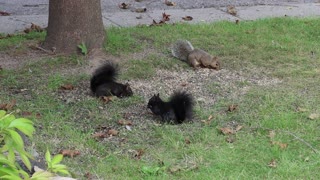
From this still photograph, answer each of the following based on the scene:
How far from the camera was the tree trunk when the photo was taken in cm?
654

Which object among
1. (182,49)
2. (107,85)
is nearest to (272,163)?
(107,85)

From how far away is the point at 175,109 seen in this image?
16.1 feet

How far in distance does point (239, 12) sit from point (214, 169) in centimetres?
591

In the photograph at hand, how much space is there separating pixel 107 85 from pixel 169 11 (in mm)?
4497

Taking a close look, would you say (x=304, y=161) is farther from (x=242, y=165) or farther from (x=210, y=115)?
(x=210, y=115)

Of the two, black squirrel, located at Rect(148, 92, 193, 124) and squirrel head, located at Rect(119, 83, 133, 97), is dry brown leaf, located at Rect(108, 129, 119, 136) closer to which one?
black squirrel, located at Rect(148, 92, 193, 124)

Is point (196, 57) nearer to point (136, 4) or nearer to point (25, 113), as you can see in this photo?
point (25, 113)

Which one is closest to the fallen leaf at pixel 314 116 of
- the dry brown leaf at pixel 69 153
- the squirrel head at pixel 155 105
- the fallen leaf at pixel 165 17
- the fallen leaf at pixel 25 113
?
the squirrel head at pixel 155 105

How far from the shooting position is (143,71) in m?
→ 6.24

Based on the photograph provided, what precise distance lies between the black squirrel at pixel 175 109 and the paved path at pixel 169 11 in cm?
376

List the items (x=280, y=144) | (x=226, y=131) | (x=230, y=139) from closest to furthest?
(x=280, y=144), (x=230, y=139), (x=226, y=131)

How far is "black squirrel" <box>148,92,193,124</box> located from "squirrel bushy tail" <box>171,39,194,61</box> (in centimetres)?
163

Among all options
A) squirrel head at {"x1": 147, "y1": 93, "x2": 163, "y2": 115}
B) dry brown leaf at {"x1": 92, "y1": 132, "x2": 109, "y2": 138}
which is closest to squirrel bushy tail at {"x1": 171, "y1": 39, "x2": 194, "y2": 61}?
squirrel head at {"x1": 147, "y1": 93, "x2": 163, "y2": 115}

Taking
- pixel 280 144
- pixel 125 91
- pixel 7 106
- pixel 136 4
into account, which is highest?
pixel 280 144
